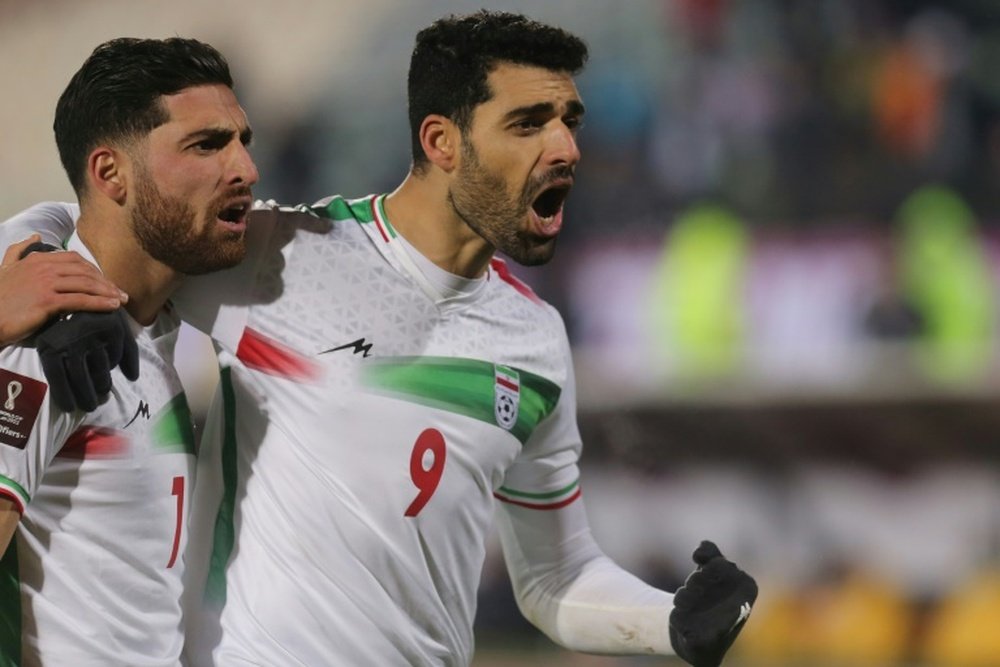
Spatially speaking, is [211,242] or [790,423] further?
[790,423]

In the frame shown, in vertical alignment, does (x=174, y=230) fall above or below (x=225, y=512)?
above

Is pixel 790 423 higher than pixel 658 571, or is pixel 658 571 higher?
pixel 790 423

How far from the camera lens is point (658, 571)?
8.39 metres

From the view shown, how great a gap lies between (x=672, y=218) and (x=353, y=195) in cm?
214

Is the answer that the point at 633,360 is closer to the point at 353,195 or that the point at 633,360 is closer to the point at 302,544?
the point at 353,195

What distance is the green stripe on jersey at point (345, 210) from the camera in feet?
11.3

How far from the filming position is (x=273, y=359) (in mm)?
3262

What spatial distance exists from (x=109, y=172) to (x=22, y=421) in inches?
24.0

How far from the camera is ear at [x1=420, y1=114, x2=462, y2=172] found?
3.41 metres

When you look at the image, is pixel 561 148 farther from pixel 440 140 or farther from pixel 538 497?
pixel 538 497

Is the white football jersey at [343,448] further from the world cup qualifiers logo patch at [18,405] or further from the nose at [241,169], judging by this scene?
the world cup qualifiers logo patch at [18,405]

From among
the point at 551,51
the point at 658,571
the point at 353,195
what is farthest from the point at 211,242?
the point at 353,195

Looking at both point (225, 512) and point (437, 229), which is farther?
point (437, 229)

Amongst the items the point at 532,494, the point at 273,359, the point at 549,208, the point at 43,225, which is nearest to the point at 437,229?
the point at 549,208
